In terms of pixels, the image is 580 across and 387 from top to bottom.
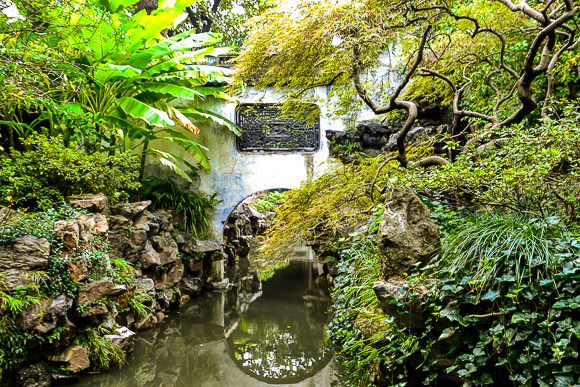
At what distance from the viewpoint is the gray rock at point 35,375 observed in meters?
3.53

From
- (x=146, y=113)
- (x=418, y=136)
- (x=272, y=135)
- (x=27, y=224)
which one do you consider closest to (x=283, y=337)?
(x=27, y=224)

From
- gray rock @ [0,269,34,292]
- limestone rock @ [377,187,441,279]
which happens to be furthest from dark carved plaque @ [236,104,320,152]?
limestone rock @ [377,187,441,279]

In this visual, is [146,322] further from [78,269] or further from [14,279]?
[14,279]

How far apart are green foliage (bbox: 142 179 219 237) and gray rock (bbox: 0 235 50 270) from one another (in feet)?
11.7

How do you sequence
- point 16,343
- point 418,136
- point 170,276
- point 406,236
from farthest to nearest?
point 170,276 → point 418,136 → point 16,343 → point 406,236

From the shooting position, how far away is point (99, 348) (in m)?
3.98

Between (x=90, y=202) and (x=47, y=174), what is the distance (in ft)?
2.13

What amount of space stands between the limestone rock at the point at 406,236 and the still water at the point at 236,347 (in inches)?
66.9

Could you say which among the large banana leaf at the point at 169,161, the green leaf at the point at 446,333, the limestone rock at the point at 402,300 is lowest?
the green leaf at the point at 446,333

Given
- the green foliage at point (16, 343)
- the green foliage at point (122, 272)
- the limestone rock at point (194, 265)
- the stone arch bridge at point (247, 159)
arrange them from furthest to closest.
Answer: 1. the stone arch bridge at point (247, 159)
2. the limestone rock at point (194, 265)
3. the green foliage at point (122, 272)
4. the green foliage at point (16, 343)

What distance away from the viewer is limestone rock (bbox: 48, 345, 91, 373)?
3.71 m

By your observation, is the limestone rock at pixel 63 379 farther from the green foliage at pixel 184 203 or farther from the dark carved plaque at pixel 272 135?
the dark carved plaque at pixel 272 135

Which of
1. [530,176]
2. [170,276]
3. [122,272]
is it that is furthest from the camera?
[170,276]

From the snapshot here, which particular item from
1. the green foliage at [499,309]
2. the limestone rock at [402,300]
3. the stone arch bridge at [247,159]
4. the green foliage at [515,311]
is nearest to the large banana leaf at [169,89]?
the stone arch bridge at [247,159]
